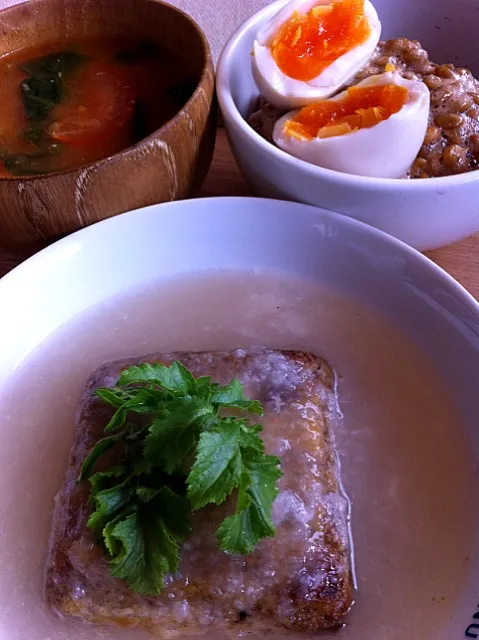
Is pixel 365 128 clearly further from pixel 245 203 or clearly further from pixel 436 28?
pixel 436 28

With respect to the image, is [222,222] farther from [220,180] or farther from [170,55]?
[170,55]

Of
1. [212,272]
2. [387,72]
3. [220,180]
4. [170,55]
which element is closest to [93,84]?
[170,55]

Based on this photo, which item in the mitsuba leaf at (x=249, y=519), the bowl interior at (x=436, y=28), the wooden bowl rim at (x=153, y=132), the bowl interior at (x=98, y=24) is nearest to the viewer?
the mitsuba leaf at (x=249, y=519)

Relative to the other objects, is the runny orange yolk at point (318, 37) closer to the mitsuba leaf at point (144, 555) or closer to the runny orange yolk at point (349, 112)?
the runny orange yolk at point (349, 112)

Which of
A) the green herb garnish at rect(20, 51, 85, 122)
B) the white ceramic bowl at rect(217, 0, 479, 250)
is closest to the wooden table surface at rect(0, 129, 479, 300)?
the white ceramic bowl at rect(217, 0, 479, 250)

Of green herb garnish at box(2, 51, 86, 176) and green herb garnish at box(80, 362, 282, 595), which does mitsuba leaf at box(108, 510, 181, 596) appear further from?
green herb garnish at box(2, 51, 86, 176)

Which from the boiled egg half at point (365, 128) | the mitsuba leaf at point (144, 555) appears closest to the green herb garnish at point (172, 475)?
the mitsuba leaf at point (144, 555)
